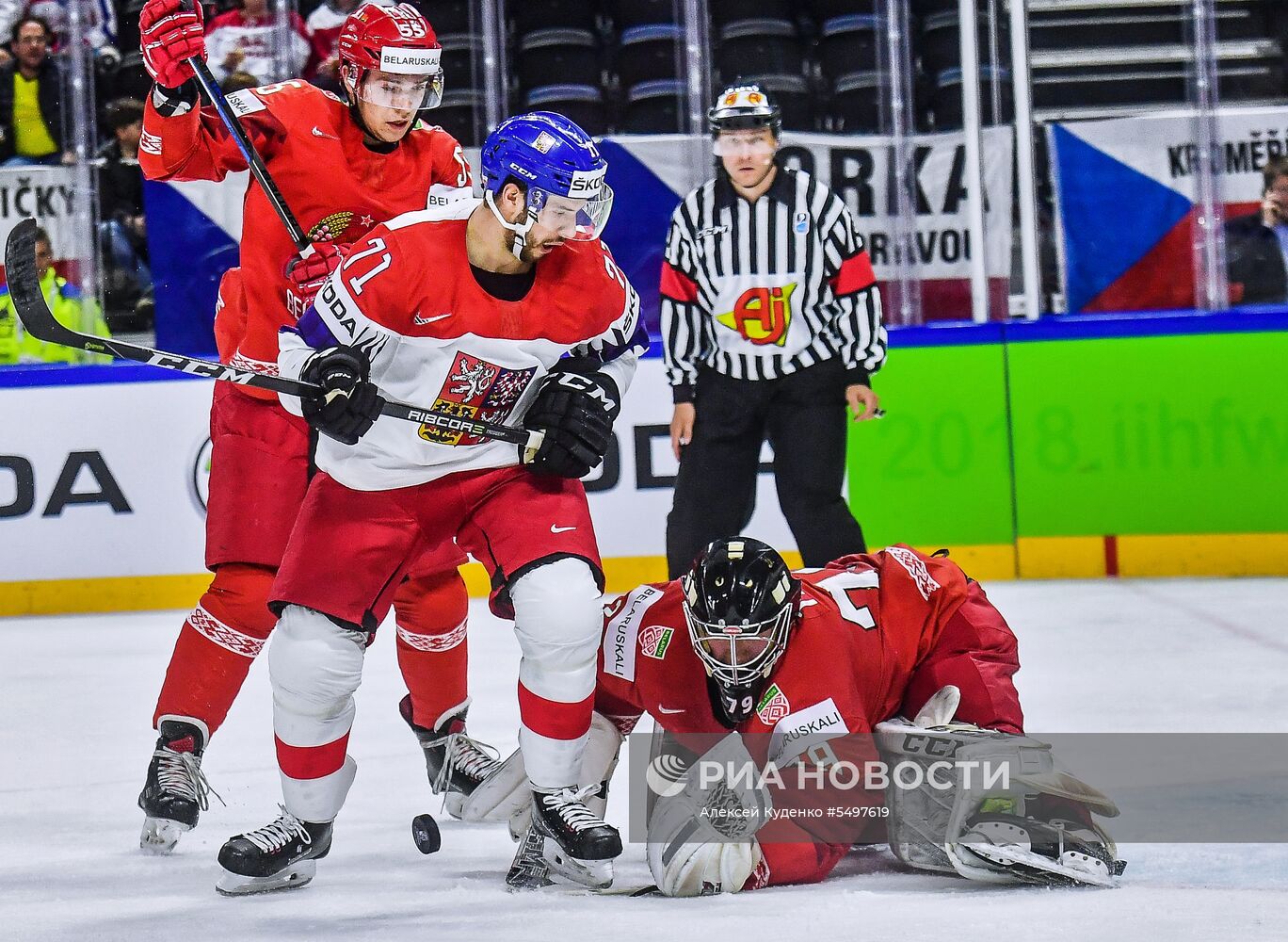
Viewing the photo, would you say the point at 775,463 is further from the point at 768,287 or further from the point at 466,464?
the point at 466,464

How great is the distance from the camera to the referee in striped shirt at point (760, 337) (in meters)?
4.38

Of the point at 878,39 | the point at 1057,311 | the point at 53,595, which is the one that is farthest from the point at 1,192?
the point at 1057,311

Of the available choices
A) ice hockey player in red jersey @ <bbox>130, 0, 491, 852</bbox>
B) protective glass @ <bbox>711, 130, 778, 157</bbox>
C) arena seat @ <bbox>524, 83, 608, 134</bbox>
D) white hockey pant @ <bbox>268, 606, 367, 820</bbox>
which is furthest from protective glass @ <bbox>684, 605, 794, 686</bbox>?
arena seat @ <bbox>524, 83, 608, 134</bbox>

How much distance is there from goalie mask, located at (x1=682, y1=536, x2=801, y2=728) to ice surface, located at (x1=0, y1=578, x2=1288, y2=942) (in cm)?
31

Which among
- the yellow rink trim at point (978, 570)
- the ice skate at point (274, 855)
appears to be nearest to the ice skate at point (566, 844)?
the ice skate at point (274, 855)

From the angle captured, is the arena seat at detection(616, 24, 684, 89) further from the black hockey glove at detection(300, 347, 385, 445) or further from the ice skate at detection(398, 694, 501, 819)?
the black hockey glove at detection(300, 347, 385, 445)

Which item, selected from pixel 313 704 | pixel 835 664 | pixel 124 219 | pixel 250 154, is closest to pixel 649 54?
pixel 124 219

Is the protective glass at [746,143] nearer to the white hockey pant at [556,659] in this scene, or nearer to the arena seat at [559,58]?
the arena seat at [559,58]

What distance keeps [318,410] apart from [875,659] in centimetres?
95

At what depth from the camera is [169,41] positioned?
2.99 metres

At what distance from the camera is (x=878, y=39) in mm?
6168

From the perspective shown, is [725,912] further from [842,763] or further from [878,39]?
[878,39]

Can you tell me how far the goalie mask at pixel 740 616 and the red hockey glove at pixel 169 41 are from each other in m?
1.25

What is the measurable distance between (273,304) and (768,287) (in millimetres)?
1719
